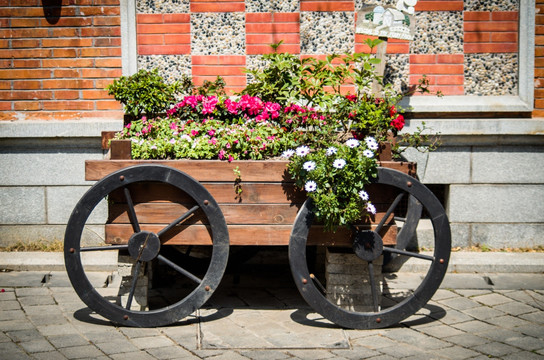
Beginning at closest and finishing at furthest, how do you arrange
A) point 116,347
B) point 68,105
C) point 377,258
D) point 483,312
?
point 116,347
point 377,258
point 483,312
point 68,105

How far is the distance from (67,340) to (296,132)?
6.34ft

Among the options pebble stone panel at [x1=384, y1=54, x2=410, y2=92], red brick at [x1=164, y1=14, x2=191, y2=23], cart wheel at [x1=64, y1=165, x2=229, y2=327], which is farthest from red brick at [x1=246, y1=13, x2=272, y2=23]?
cart wheel at [x1=64, y1=165, x2=229, y2=327]

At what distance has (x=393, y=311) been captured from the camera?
143 inches

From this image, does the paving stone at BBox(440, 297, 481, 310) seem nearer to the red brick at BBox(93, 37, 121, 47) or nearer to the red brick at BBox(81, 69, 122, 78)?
the red brick at BBox(81, 69, 122, 78)

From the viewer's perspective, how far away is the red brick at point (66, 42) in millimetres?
5164

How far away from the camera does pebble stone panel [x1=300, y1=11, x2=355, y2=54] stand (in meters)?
5.14

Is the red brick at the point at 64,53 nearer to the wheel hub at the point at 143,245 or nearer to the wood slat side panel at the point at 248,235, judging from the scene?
the wood slat side panel at the point at 248,235

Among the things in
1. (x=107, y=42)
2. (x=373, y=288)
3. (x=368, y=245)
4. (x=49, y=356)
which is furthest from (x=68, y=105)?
(x=373, y=288)

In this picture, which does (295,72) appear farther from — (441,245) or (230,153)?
(441,245)

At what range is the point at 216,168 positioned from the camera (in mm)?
3682

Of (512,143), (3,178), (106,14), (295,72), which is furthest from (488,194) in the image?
(3,178)

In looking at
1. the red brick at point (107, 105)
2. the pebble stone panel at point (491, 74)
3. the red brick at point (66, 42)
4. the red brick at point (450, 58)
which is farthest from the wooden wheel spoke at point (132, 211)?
the pebble stone panel at point (491, 74)

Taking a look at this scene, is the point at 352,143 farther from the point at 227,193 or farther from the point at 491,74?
the point at 491,74

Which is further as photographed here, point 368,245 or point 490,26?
point 490,26
